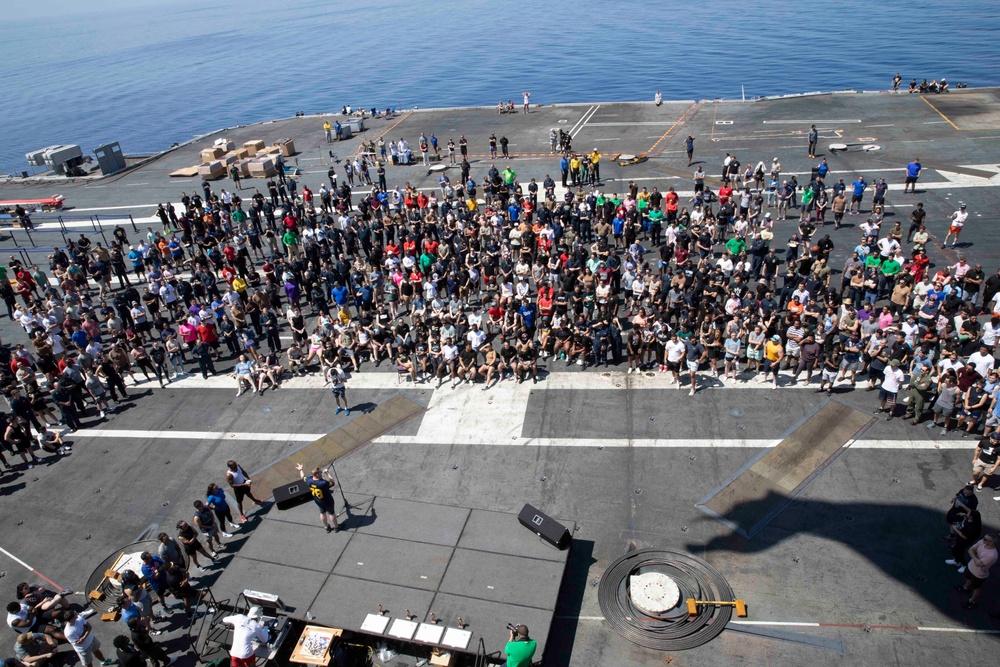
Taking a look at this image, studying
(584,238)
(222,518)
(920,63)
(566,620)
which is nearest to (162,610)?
(222,518)

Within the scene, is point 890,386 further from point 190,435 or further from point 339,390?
point 190,435

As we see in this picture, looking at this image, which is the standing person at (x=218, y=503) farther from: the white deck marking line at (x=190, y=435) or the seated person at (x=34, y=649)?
the seated person at (x=34, y=649)

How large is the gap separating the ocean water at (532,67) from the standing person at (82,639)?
80.3m

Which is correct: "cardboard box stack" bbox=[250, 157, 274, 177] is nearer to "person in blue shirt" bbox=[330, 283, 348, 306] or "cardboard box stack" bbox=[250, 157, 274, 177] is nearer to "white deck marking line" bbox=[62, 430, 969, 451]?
"person in blue shirt" bbox=[330, 283, 348, 306]

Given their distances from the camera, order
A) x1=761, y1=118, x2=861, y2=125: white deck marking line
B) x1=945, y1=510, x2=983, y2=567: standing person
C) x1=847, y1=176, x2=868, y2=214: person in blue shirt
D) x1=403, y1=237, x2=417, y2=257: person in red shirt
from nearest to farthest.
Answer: x1=945, y1=510, x2=983, y2=567: standing person
x1=403, y1=237, x2=417, y2=257: person in red shirt
x1=847, y1=176, x2=868, y2=214: person in blue shirt
x1=761, y1=118, x2=861, y2=125: white deck marking line

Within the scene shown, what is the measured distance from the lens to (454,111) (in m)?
55.7

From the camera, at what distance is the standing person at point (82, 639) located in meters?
11.1

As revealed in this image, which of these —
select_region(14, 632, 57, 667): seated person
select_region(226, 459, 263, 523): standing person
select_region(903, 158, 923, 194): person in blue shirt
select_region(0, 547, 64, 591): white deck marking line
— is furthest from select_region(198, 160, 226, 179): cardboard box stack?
select_region(903, 158, 923, 194): person in blue shirt

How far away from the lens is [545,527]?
12.3 m

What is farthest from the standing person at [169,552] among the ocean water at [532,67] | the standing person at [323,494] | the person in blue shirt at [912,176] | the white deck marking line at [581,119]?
the ocean water at [532,67]

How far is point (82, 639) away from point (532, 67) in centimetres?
11228

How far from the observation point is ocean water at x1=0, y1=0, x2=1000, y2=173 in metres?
86.4

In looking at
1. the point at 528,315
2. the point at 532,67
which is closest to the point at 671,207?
the point at 528,315

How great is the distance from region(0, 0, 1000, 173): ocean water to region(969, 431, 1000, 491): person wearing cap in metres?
72.0
